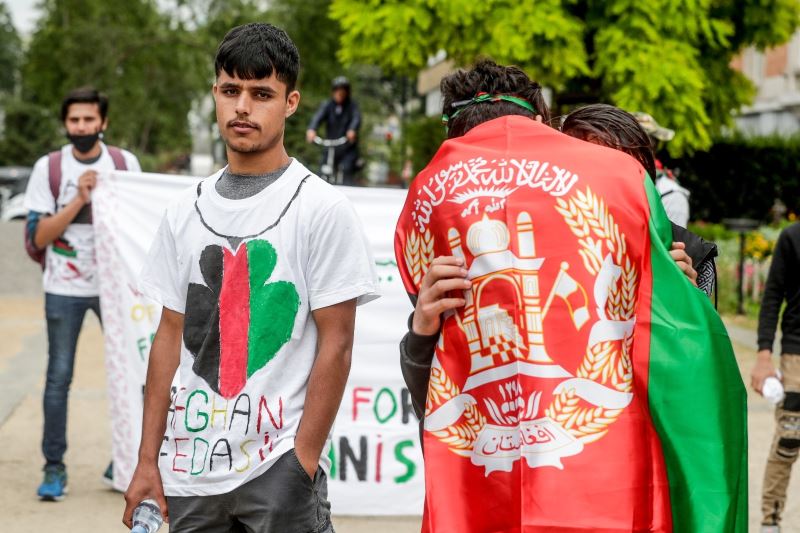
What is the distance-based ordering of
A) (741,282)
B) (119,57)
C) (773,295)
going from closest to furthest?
(773,295) < (741,282) < (119,57)

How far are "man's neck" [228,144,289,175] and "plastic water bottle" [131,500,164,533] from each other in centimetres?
88

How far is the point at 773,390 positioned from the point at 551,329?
291 centimetres

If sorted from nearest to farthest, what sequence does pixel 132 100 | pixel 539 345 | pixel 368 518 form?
pixel 539 345, pixel 368 518, pixel 132 100

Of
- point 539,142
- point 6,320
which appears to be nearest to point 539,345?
point 539,142

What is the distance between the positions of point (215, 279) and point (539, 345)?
918 millimetres

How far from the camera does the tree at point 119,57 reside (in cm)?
3369

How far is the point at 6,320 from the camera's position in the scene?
1366 cm

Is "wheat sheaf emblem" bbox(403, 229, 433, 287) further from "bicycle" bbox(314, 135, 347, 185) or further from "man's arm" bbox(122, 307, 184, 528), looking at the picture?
"bicycle" bbox(314, 135, 347, 185)

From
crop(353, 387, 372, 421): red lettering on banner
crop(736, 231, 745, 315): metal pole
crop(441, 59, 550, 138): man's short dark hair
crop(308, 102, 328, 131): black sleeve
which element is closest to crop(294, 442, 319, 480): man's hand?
crop(441, 59, 550, 138): man's short dark hair

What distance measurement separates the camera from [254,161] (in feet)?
10.6

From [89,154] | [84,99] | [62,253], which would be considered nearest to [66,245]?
[62,253]

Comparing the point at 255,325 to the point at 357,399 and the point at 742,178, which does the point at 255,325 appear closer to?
the point at 357,399

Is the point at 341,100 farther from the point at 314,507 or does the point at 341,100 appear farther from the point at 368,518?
the point at 314,507

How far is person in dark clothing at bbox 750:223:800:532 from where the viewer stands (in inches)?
216
